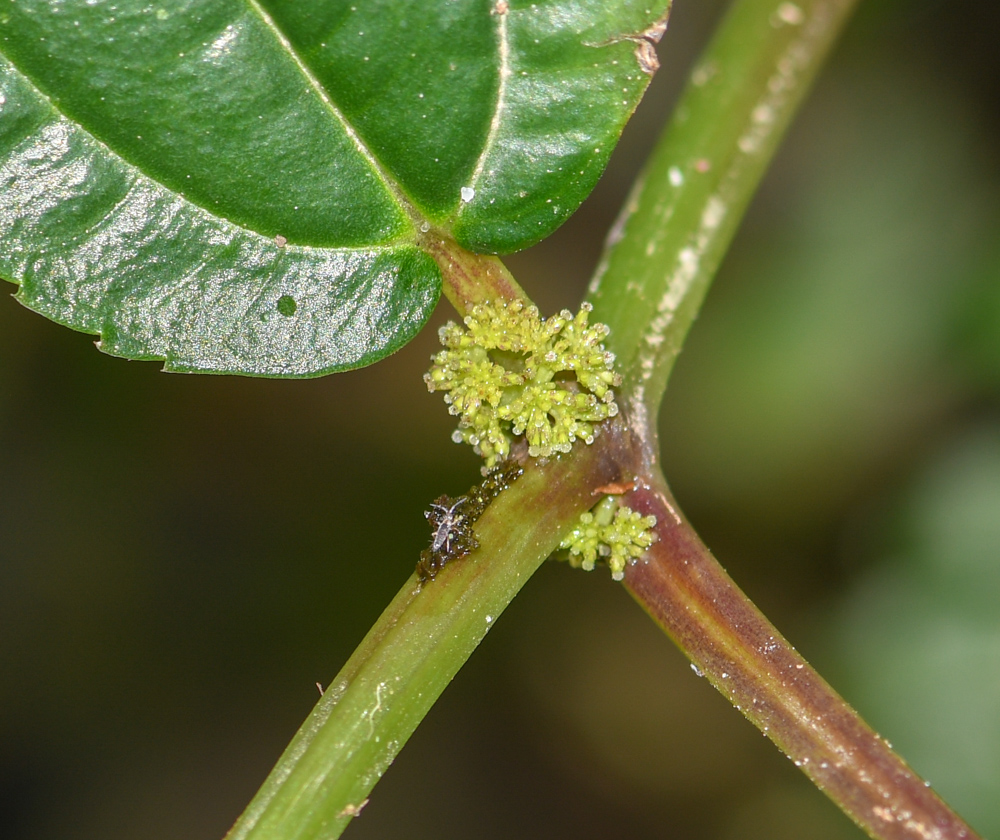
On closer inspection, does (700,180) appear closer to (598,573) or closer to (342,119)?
(342,119)

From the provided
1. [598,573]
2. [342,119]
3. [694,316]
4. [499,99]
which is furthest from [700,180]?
[598,573]

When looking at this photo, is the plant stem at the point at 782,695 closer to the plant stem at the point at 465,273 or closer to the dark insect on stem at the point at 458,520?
the dark insect on stem at the point at 458,520

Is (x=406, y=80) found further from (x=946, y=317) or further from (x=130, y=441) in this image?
(x=130, y=441)

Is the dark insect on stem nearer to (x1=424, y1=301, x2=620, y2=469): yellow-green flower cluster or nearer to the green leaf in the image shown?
(x1=424, y1=301, x2=620, y2=469): yellow-green flower cluster

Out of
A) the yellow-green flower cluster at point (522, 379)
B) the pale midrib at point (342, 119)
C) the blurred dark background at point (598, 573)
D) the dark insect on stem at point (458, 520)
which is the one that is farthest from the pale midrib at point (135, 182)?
the blurred dark background at point (598, 573)

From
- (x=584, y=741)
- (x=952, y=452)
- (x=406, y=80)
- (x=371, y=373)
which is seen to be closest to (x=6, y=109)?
(x=406, y=80)
